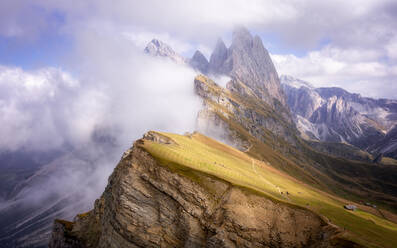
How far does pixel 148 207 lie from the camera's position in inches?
2142

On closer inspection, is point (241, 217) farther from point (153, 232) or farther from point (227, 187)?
point (153, 232)

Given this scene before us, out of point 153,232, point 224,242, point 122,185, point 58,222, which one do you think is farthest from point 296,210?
point 58,222

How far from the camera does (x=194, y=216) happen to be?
166 ft


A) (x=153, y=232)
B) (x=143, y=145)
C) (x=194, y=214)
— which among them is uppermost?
(x=143, y=145)

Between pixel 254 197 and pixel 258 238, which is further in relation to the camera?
pixel 254 197

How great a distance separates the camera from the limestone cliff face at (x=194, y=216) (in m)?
47.3

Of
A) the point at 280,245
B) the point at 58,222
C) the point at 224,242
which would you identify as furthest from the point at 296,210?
the point at 58,222

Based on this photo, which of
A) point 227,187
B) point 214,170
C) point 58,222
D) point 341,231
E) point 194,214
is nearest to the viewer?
point 341,231

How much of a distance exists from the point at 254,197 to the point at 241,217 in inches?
242

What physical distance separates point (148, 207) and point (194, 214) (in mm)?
11953

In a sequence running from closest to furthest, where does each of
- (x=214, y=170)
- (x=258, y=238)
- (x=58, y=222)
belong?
1. (x=258, y=238)
2. (x=214, y=170)
3. (x=58, y=222)

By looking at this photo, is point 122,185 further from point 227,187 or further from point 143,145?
point 227,187

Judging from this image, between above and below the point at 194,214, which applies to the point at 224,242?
below

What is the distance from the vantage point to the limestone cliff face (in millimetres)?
47281
